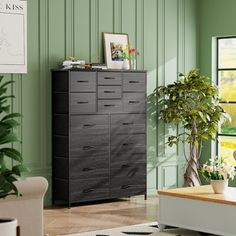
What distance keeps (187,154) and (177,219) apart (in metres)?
3.36

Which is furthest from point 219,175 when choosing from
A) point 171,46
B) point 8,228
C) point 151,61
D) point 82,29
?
point 8,228

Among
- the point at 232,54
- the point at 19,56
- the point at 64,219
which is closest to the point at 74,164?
the point at 64,219

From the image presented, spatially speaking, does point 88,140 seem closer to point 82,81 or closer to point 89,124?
point 89,124

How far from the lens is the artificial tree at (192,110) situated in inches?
384

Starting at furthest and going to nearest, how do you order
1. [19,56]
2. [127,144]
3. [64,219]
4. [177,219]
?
[127,144] < [19,56] < [64,219] < [177,219]

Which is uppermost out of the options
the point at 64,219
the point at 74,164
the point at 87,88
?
the point at 87,88

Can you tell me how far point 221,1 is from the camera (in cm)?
1034

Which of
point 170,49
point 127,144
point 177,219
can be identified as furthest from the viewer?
point 170,49

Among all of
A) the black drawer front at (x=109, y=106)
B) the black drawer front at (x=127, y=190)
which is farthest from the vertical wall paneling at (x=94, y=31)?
the black drawer front at (x=127, y=190)

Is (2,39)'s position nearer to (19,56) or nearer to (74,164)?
(19,56)

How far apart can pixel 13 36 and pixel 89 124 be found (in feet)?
4.71

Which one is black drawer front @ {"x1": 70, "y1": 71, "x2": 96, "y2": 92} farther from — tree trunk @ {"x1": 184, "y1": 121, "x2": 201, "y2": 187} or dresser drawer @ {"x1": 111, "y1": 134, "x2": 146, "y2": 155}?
tree trunk @ {"x1": 184, "y1": 121, "x2": 201, "y2": 187}

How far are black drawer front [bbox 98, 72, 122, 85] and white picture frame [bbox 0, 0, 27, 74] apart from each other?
0.99 metres

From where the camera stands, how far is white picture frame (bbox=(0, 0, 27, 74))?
8.45 metres
